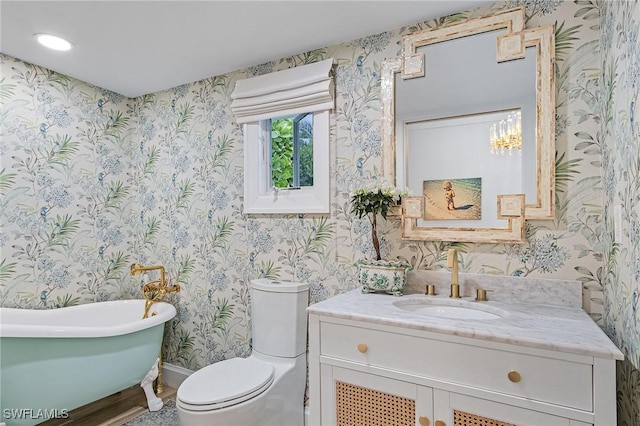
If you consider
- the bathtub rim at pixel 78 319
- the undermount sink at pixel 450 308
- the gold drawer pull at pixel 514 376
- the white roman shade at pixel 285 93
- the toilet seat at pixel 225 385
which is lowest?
the toilet seat at pixel 225 385

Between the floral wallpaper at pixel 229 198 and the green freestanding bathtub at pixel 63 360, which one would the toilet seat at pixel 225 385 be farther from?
the green freestanding bathtub at pixel 63 360

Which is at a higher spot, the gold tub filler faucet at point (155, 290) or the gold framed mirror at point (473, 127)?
the gold framed mirror at point (473, 127)

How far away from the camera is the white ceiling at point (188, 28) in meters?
1.75

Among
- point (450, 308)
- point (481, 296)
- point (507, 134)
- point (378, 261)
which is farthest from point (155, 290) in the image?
point (507, 134)

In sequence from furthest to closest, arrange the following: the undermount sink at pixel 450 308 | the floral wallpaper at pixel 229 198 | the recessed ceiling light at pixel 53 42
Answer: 1. the recessed ceiling light at pixel 53 42
2. the undermount sink at pixel 450 308
3. the floral wallpaper at pixel 229 198

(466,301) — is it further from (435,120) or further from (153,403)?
(153,403)

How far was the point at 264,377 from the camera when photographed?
184cm

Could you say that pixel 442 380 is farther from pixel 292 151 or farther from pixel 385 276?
pixel 292 151

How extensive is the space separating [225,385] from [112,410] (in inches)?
48.2

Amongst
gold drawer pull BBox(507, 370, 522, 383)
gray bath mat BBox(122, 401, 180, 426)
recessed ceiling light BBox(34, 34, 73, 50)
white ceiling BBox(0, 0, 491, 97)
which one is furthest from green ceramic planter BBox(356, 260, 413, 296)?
recessed ceiling light BBox(34, 34, 73, 50)

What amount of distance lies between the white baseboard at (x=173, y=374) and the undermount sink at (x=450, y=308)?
1874 mm

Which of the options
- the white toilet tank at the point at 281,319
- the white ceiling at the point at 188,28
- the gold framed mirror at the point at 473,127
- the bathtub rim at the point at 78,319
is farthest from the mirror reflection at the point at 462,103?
the bathtub rim at the point at 78,319

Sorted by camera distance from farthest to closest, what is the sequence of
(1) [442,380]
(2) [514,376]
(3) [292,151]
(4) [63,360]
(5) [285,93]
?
1. (3) [292,151]
2. (5) [285,93]
3. (4) [63,360]
4. (1) [442,380]
5. (2) [514,376]

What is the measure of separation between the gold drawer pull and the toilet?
113 cm
